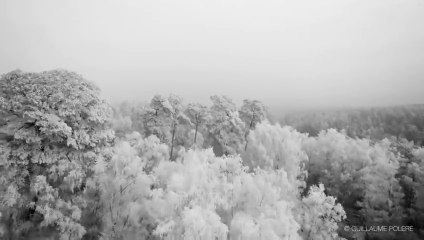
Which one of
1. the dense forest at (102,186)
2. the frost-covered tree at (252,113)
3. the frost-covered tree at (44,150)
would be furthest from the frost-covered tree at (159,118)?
the frost-covered tree at (44,150)

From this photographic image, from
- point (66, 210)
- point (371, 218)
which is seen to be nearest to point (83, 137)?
point (66, 210)

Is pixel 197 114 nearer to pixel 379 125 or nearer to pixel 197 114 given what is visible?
pixel 197 114

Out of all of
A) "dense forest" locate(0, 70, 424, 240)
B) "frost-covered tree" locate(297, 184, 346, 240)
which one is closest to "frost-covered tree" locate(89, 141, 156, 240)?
"dense forest" locate(0, 70, 424, 240)

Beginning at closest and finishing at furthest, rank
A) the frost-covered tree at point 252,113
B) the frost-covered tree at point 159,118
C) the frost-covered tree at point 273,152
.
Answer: the frost-covered tree at point 273,152
the frost-covered tree at point 159,118
the frost-covered tree at point 252,113

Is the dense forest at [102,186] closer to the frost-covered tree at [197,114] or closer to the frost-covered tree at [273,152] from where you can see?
the frost-covered tree at [273,152]

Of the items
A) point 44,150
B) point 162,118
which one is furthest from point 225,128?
point 44,150
